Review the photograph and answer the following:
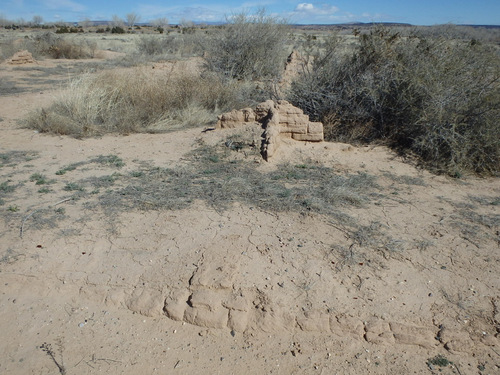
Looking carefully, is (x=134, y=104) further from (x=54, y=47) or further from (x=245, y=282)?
(x=54, y=47)

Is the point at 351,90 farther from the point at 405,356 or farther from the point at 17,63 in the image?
the point at 17,63

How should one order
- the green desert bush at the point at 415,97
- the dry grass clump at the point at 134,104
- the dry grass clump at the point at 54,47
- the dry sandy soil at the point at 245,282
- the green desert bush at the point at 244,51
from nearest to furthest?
the dry sandy soil at the point at 245,282
the green desert bush at the point at 415,97
the dry grass clump at the point at 134,104
the green desert bush at the point at 244,51
the dry grass clump at the point at 54,47

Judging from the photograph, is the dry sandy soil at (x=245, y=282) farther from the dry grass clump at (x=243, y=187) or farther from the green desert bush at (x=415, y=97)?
the green desert bush at (x=415, y=97)

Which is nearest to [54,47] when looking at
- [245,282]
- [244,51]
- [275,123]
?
[244,51]

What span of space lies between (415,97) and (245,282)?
445cm

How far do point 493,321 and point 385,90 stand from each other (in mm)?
4220

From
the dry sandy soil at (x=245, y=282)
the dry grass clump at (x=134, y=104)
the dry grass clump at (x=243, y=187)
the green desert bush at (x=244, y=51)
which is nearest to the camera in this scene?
the dry sandy soil at (x=245, y=282)

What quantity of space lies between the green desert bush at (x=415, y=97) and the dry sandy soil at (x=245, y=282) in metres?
0.92

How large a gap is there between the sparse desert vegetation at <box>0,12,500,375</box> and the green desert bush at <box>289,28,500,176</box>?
4cm

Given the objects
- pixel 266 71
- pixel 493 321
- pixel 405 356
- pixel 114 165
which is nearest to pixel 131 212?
pixel 114 165

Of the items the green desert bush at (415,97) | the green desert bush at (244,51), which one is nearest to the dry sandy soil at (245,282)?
the green desert bush at (415,97)

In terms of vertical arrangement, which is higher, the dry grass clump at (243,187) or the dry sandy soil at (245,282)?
the dry grass clump at (243,187)

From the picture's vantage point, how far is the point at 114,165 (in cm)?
551

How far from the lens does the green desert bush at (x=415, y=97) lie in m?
5.50
